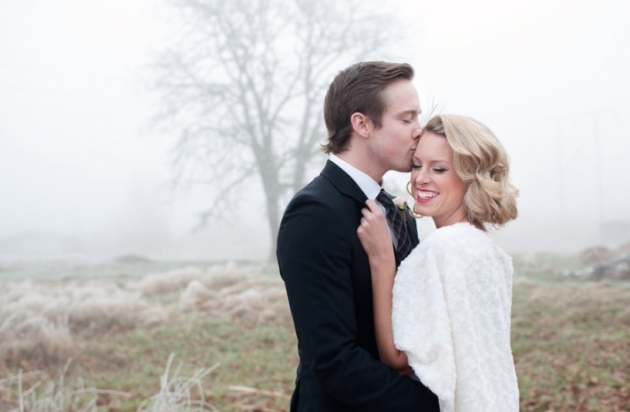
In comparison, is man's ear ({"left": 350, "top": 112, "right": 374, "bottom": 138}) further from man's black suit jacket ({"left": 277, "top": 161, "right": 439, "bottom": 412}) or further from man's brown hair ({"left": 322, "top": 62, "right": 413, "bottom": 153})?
man's black suit jacket ({"left": 277, "top": 161, "right": 439, "bottom": 412})

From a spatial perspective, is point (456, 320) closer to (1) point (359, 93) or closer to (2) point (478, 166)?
(2) point (478, 166)

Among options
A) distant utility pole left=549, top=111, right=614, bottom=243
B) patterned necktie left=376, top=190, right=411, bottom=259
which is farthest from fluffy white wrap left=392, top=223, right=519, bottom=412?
distant utility pole left=549, top=111, right=614, bottom=243

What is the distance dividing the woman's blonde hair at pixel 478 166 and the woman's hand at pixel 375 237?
0.25m

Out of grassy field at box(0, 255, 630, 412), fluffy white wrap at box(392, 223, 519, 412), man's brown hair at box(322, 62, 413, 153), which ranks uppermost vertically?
man's brown hair at box(322, 62, 413, 153)

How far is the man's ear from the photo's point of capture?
159 cm

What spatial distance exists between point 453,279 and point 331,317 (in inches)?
12.5

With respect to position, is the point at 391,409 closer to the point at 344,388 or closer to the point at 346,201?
the point at 344,388

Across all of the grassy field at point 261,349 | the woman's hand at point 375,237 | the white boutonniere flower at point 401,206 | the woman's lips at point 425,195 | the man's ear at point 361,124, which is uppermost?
the man's ear at point 361,124

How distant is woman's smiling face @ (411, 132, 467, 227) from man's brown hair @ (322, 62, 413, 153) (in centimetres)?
15

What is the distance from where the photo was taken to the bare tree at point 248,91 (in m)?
6.32

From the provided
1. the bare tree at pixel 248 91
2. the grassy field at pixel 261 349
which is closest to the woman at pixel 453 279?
the grassy field at pixel 261 349

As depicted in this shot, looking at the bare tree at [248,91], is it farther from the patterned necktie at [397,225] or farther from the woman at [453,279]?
the woman at [453,279]

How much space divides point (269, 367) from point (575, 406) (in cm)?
236

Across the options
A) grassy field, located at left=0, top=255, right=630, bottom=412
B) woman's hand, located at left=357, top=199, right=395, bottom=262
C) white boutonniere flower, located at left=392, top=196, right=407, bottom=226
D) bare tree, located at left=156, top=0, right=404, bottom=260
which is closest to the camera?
woman's hand, located at left=357, top=199, right=395, bottom=262
